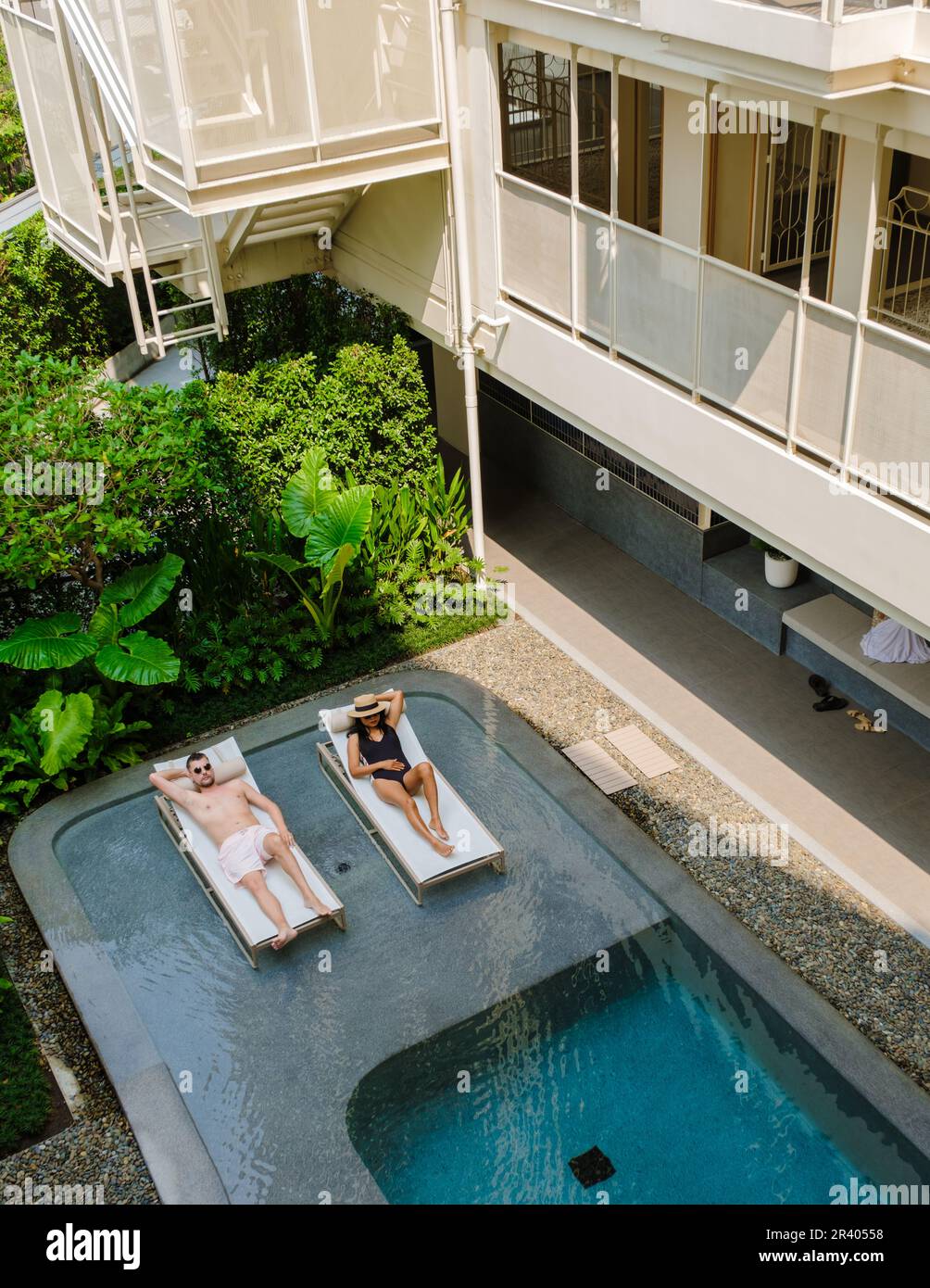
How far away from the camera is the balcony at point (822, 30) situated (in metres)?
6.43

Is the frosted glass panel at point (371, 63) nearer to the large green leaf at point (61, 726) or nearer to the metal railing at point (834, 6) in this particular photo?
the metal railing at point (834, 6)

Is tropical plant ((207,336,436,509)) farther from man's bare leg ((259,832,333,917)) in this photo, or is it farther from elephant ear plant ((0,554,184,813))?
man's bare leg ((259,832,333,917))

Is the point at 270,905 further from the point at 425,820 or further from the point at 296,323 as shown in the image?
the point at 296,323

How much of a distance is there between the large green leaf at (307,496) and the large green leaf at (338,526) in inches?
3.2

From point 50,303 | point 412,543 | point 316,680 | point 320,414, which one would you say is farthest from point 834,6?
point 50,303

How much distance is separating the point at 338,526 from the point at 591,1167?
6480mm

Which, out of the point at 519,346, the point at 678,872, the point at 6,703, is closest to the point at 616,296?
the point at 519,346

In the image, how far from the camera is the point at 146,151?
10438mm

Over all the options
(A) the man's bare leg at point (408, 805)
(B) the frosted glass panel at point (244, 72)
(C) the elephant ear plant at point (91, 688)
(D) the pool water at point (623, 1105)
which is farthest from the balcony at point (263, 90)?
(D) the pool water at point (623, 1105)

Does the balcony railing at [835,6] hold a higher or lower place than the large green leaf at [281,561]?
higher

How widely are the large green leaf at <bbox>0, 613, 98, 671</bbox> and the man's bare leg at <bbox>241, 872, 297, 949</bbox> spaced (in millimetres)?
2881
